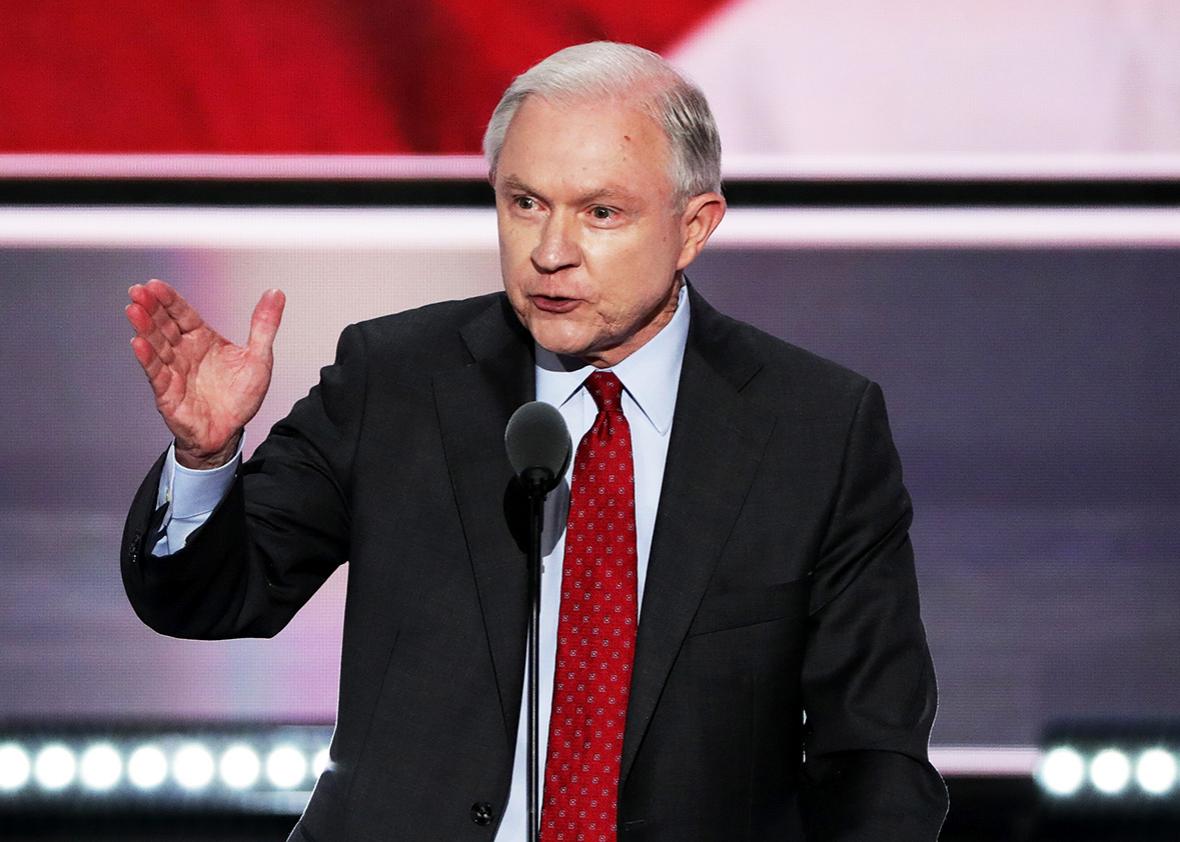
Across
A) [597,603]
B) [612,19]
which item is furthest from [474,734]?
[612,19]

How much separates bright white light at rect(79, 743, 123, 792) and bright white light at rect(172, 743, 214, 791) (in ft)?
0.39

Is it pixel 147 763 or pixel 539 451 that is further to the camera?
pixel 147 763

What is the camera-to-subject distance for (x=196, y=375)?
1727 mm

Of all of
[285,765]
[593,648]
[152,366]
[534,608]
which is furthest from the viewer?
[285,765]

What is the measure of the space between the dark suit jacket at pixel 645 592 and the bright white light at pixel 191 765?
1513 millimetres

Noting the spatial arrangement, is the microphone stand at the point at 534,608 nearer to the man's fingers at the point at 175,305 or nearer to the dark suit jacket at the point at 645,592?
the dark suit jacket at the point at 645,592

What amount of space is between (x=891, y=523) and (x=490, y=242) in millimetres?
1574

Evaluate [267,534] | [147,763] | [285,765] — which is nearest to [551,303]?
[267,534]

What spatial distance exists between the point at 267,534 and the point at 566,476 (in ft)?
1.17

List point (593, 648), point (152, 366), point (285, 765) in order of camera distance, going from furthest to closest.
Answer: point (285, 765) < point (593, 648) < point (152, 366)

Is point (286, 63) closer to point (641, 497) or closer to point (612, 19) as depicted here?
point (612, 19)

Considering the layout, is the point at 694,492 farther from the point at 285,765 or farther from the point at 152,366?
the point at 285,765

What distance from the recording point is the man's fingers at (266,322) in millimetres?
1770

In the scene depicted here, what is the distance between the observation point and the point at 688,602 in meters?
1.79
